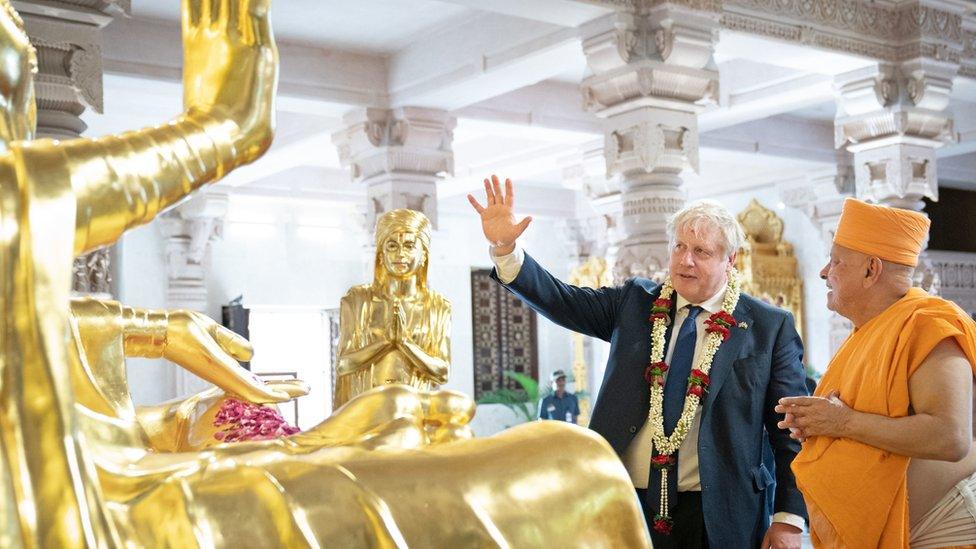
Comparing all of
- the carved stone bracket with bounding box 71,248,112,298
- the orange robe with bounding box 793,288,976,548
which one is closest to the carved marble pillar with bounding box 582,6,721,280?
the carved stone bracket with bounding box 71,248,112,298

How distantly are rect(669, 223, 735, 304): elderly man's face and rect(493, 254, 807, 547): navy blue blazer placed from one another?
13 cm

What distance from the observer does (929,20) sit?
391 inches

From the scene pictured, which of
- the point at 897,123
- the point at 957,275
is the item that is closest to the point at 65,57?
the point at 897,123

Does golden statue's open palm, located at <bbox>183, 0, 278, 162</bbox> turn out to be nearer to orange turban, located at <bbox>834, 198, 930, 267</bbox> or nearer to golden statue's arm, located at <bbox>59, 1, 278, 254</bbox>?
golden statue's arm, located at <bbox>59, 1, 278, 254</bbox>

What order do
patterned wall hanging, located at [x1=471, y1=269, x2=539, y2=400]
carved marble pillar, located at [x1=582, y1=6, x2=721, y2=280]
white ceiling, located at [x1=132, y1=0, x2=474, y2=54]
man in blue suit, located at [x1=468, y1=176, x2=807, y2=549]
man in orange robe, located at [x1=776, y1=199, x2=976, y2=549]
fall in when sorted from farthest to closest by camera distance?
patterned wall hanging, located at [x1=471, y1=269, x2=539, y2=400], white ceiling, located at [x1=132, y1=0, x2=474, y2=54], carved marble pillar, located at [x1=582, y1=6, x2=721, y2=280], man in blue suit, located at [x1=468, y1=176, x2=807, y2=549], man in orange robe, located at [x1=776, y1=199, x2=976, y2=549]

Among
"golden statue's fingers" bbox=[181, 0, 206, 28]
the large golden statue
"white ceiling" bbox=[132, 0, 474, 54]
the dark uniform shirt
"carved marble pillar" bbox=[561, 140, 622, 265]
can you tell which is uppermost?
"white ceiling" bbox=[132, 0, 474, 54]

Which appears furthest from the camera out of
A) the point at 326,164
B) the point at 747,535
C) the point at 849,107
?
the point at 326,164

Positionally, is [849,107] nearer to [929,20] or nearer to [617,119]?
[929,20]

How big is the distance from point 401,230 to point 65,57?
2.16 m

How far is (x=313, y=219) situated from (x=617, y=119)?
10458 mm

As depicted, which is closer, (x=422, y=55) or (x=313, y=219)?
(x=422, y=55)

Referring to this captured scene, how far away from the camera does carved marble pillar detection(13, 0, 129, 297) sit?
5.72 m

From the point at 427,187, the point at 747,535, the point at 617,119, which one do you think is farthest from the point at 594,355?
the point at 747,535

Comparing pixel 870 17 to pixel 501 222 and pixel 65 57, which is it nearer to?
pixel 65 57
